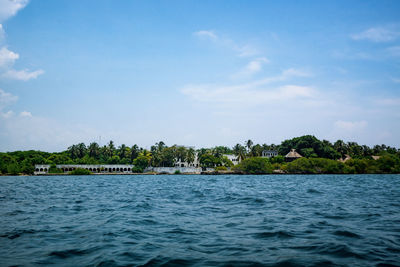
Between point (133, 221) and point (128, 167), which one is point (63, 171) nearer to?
point (128, 167)

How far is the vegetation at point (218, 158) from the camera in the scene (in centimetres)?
11481

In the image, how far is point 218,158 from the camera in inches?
5556

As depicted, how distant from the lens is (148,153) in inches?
5861

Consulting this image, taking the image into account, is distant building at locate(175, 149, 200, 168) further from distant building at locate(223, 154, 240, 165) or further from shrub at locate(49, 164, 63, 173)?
shrub at locate(49, 164, 63, 173)

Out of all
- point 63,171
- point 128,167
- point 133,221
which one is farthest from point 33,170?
point 133,221

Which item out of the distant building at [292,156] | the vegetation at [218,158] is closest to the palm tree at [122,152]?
the vegetation at [218,158]

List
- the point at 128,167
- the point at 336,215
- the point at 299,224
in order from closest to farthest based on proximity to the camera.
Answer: the point at 299,224 < the point at 336,215 < the point at 128,167

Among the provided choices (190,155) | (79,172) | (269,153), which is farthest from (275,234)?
(269,153)

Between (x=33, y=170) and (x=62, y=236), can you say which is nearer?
(x=62, y=236)

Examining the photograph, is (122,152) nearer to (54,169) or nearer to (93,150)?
(93,150)

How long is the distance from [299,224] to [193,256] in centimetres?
671

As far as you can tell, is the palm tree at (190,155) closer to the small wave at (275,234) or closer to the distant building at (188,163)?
the distant building at (188,163)

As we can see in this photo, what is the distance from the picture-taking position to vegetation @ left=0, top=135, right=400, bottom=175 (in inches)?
4520

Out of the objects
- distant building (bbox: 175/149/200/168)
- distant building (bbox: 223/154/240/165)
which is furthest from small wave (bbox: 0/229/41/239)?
distant building (bbox: 223/154/240/165)
